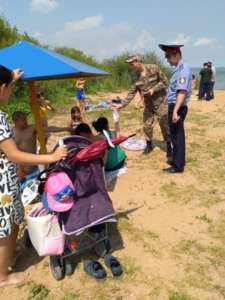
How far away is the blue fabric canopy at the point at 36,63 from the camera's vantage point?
10.6ft

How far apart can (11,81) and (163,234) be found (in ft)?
7.41

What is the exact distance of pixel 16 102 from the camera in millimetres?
13328

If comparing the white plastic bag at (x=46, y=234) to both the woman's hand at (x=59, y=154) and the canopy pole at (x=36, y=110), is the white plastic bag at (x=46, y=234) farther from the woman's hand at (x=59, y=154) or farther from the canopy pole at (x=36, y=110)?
the canopy pole at (x=36, y=110)

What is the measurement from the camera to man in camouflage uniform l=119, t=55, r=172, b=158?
630cm

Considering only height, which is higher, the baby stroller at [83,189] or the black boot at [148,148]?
the baby stroller at [83,189]

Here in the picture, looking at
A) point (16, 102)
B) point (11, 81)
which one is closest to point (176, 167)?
point (11, 81)

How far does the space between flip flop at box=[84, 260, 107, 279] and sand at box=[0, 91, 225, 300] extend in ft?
0.18

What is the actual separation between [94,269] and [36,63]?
1.91 meters

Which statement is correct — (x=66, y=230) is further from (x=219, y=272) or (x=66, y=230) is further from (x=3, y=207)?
(x=219, y=272)

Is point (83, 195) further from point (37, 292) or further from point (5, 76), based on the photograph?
point (5, 76)

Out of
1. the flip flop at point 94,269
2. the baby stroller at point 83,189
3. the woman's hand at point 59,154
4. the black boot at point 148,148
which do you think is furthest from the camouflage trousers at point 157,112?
the woman's hand at point 59,154

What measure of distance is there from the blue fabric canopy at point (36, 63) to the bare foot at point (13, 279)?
5.67 ft

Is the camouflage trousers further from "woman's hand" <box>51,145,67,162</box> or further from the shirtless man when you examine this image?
"woman's hand" <box>51,145,67,162</box>

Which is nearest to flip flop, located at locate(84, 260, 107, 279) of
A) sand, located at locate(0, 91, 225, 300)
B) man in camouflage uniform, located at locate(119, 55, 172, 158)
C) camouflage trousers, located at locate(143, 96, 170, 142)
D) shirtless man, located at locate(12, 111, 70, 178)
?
sand, located at locate(0, 91, 225, 300)
